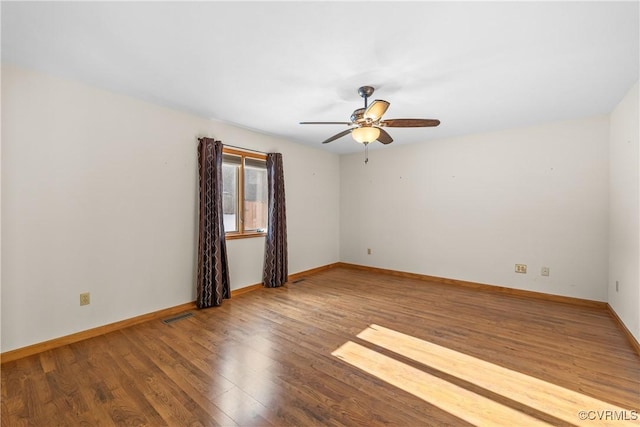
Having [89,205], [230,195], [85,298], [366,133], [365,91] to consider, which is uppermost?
[365,91]

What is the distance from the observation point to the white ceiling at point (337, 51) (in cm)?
161

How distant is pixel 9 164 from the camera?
7.23 feet

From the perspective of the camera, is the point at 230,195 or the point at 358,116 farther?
the point at 230,195

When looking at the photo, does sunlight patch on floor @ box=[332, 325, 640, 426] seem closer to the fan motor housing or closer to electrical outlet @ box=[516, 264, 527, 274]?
the fan motor housing

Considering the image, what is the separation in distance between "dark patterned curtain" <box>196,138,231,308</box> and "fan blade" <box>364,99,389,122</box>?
202 centimetres

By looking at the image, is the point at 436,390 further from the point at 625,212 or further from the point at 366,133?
the point at 625,212

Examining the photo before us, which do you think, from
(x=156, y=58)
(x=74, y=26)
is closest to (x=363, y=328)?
A: (x=156, y=58)

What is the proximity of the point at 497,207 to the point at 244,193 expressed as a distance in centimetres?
375

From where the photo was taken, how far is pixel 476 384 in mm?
1899

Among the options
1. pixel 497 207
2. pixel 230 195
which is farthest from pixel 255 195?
pixel 497 207

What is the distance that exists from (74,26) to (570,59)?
349 cm

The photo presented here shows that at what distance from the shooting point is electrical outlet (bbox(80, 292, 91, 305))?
2566 millimetres

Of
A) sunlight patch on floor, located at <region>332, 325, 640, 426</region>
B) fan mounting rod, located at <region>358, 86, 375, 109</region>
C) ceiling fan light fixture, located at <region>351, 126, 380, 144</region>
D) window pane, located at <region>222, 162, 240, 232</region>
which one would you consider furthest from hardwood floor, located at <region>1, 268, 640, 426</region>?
fan mounting rod, located at <region>358, 86, 375, 109</region>

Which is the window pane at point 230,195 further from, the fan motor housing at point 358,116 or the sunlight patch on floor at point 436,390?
the sunlight patch on floor at point 436,390
